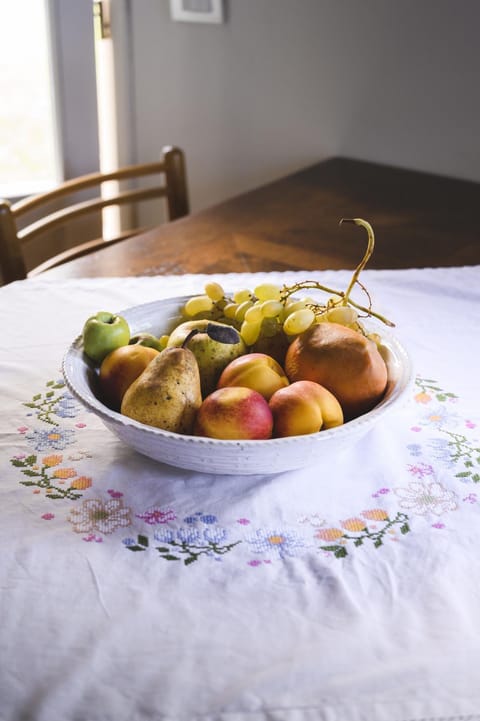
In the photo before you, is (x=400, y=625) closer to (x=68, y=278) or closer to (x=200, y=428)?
(x=200, y=428)

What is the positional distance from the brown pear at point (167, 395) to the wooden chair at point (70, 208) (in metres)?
0.66

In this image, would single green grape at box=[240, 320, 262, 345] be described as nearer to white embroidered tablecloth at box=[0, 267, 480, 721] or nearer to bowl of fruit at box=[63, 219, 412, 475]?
bowl of fruit at box=[63, 219, 412, 475]

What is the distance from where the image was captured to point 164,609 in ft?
1.86

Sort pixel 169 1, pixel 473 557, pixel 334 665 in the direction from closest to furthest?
pixel 334 665 → pixel 473 557 → pixel 169 1

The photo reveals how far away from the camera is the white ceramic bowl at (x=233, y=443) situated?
641 mm

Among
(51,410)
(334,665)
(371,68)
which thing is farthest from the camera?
(371,68)

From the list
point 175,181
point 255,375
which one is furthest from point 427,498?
point 175,181

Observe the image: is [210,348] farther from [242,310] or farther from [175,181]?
[175,181]

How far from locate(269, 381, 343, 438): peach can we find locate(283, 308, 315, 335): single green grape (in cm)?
8

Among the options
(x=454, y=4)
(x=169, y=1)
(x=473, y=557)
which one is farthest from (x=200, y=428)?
(x=169, y=1)

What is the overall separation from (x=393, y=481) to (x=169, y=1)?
191cm

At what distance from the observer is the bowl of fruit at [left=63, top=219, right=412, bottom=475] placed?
66cm

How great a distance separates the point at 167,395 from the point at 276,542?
0.15 meters

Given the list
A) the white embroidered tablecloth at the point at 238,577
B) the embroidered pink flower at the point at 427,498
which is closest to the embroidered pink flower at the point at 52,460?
the white embroidered tablecloth at the point at 238,577
